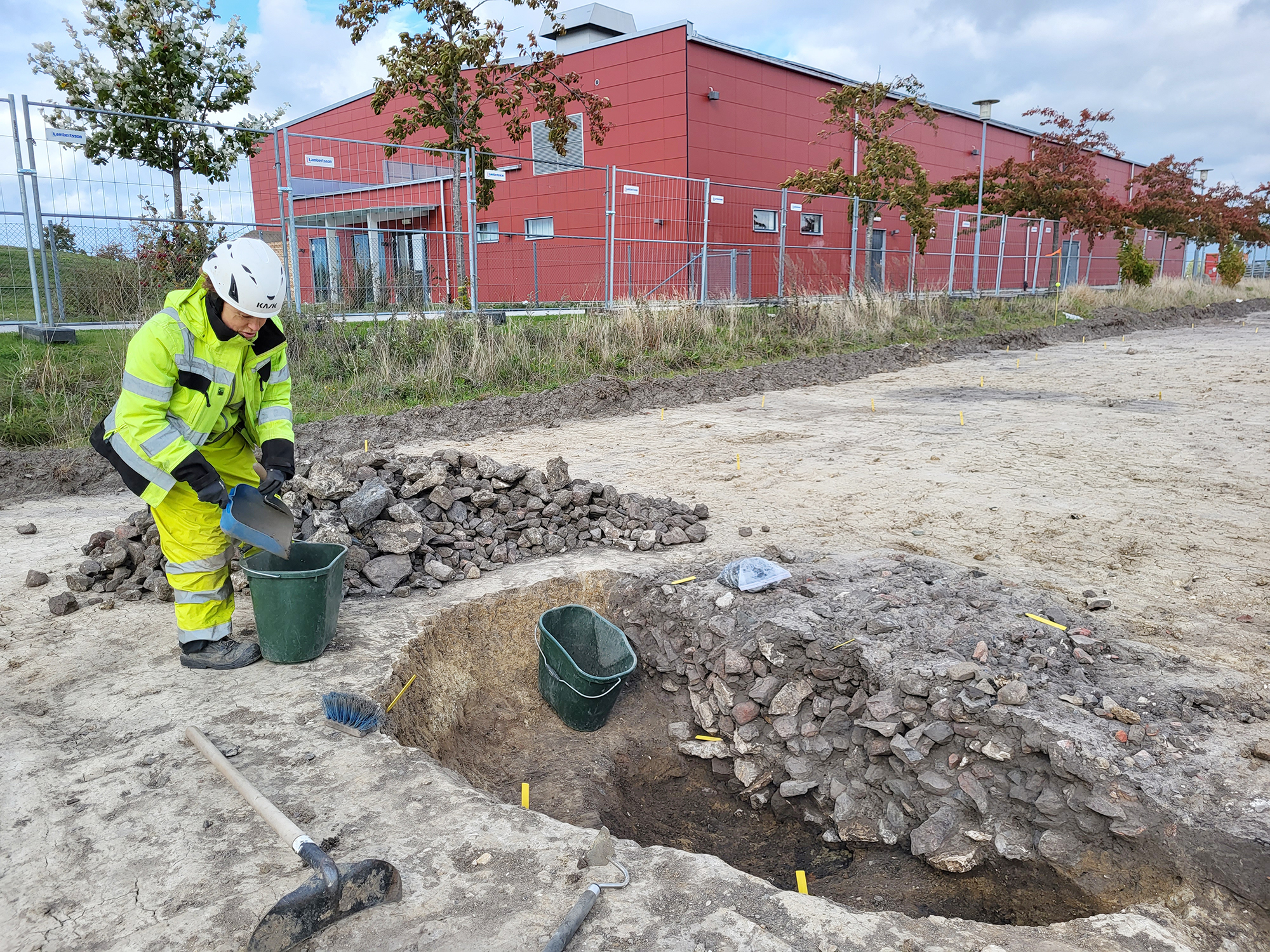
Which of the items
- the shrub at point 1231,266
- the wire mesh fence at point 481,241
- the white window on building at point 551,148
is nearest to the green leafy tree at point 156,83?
the wire mesh fence at point 481,241

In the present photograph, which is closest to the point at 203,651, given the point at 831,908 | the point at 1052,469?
the point at 831,908

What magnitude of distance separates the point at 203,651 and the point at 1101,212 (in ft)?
85.2

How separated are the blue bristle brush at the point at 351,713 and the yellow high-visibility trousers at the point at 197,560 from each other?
2.72 feet

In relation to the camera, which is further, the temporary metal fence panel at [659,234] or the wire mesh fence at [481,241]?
the temporary metal fence panel at [659,234]

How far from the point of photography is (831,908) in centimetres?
233

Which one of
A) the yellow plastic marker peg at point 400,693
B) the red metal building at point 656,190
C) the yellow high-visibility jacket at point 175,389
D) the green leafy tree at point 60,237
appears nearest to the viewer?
the yellow high-visibility jacket at point 175,389

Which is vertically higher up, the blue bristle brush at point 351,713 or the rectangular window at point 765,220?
the rectangular window at point 765,220

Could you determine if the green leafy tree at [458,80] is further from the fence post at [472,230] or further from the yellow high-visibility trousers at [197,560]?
the yellow high-visibility trousers at [197,560]

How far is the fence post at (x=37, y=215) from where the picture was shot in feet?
31.9

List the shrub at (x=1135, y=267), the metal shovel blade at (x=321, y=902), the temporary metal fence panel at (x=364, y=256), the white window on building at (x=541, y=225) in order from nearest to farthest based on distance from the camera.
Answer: the metal shovel blade at (x=321, y=902)
the temporary metal fence panel at (x=364, y=256)
the white window on building at (x=541, y=225)
the shrub at (x=1135, y=267)

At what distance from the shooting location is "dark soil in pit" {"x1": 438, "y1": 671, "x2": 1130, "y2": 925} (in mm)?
2910

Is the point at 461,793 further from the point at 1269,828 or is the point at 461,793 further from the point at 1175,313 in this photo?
the point at 1175,313

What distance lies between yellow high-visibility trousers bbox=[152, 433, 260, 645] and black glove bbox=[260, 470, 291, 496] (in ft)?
0.74

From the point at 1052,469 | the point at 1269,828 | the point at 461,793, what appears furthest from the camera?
the point at 1052,469
